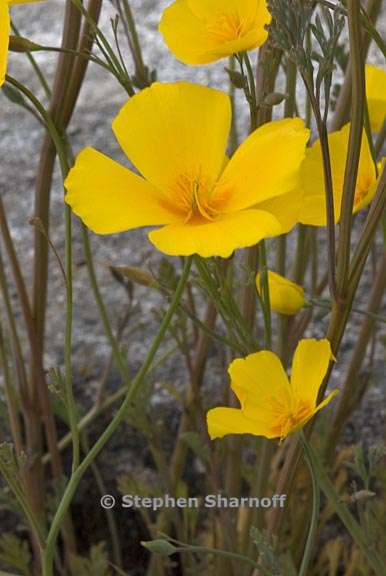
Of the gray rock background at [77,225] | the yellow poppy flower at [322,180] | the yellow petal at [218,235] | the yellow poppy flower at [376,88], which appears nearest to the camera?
the yellow petal at [218,235]

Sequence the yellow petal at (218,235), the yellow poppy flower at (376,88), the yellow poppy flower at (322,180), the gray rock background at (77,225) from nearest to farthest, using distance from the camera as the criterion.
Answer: the yellow petal at (218,235) < the yellow poppy flower at (322,180) < the yellow poppy flower at (376,88) < the gray rock background at (77,225)

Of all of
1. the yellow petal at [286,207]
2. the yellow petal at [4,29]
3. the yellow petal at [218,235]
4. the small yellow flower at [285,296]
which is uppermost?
the yellow petal at [4,29]

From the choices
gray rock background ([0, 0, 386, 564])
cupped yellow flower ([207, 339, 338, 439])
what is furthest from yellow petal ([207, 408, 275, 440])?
gray rock background ([0, 0, 386, 564])

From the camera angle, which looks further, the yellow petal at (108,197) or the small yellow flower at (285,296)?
the small yellow flower at (285,296)

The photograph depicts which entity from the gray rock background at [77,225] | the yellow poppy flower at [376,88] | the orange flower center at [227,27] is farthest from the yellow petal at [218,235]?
the gray rock background at [77,225]

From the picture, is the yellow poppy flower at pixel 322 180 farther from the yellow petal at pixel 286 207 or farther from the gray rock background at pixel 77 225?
the gray rock background at pixel 77 225

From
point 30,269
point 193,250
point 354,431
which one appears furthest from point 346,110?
point 30,269
